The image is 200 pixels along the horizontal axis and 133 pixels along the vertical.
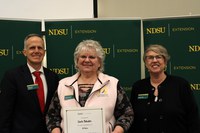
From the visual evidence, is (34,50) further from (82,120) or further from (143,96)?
(143,96)

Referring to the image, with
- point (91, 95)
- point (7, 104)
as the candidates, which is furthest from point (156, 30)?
point (7, 104)

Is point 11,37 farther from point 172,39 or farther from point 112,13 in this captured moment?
point 172,39

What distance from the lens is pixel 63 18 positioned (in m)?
4.07

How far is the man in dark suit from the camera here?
8.69 ft

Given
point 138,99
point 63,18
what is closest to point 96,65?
point 138,99

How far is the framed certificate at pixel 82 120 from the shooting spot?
2.36m

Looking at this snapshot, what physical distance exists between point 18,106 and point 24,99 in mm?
100

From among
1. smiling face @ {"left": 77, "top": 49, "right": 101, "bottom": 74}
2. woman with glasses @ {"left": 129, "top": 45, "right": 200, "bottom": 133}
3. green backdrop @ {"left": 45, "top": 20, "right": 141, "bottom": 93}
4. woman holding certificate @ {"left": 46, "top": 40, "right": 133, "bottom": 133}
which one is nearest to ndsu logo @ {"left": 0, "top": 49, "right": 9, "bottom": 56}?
green backdrop @ {"left": 45, "top": 20, "right": 141, "bottom": 93}

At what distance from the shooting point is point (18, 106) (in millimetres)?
2715

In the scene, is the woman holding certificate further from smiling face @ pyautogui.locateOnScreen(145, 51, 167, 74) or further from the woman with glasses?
smiling face @ pyautogui.locateOnScreen(145, 51, 167, 74)

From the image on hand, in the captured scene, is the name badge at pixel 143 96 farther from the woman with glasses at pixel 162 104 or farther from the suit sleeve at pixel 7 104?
the suit sleeve at pixel 7 104

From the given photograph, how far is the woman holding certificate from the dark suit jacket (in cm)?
22

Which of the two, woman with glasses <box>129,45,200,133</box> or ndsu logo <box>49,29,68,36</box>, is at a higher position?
ndsu logo <box>49,29,68,36</box>

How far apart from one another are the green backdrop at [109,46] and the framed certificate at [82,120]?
1.29m
